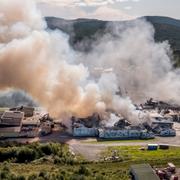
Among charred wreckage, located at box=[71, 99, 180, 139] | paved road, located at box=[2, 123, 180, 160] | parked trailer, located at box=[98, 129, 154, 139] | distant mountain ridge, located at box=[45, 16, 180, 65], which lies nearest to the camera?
paved road, located at box=[2, 123, 180, 160]

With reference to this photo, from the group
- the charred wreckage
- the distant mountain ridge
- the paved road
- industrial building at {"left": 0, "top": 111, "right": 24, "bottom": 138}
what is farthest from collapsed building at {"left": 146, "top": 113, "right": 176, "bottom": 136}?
the distant mountain ridge

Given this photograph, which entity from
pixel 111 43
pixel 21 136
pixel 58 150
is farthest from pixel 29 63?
pixel 111 43

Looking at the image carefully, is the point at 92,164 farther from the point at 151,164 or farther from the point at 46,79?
the point at 46,79

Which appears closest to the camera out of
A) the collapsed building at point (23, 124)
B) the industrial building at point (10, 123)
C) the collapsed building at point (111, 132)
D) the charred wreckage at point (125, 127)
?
the industrial building at point (10, 123)

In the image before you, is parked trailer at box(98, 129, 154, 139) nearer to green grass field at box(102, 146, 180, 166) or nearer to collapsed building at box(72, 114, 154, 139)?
collapsed building at box(72, 114, 154, 139)

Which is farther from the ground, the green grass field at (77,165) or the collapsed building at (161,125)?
the collapsed building at (161,125)

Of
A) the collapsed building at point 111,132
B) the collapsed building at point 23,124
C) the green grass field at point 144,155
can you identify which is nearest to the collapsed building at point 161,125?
the collapsed building at point 111,132

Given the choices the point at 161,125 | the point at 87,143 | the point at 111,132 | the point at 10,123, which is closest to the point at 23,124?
Result: the point at 10,123

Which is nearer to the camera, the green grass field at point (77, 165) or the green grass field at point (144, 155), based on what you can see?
the green grass field at point (77, 165)

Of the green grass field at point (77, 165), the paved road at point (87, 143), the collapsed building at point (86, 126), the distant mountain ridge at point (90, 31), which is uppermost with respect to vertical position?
the distant mountain ridge at point (90, 31)

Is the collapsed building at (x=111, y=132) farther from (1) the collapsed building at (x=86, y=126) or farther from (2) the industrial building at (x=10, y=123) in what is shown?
(2) the industrial building at (x=10, y=123)

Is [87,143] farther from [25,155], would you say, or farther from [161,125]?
[161,125]

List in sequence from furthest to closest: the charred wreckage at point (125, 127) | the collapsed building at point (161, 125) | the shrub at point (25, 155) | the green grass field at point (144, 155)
Answer: the collapsed building at point (161, 125)
the charred wreckage at point (125, 127)
the green grass field at point (144, 155)
the shrub at point (25, 155)
